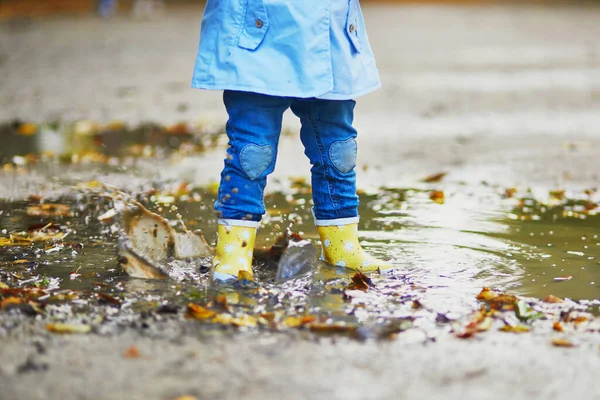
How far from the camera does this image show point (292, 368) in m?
2.23

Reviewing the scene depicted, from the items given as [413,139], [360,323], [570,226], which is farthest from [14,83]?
[360,323]

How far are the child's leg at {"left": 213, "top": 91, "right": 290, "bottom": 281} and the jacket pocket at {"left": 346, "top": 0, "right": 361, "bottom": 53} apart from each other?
0.33m

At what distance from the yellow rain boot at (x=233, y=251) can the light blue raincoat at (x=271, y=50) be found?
479 mm

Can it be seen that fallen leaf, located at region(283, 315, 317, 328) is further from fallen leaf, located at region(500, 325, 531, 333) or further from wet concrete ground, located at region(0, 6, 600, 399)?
fallen leaf, located at region(500, 325, 531, 333)

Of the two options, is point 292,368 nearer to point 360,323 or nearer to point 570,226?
point 360,323

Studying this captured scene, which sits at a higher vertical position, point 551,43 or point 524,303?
point 551,43

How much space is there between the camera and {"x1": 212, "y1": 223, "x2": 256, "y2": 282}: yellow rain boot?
3.01m

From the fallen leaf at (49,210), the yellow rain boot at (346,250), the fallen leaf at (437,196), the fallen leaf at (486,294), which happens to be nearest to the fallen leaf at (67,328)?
the yellow rain boot at (346,250)

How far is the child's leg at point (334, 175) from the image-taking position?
3178mm

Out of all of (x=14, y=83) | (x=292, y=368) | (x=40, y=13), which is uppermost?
(x=40, y=13)

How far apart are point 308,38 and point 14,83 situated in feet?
23.0

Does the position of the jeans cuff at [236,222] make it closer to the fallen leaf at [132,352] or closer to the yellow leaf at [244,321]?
the yellow leaf at [244,321]

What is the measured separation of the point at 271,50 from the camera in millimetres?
2994

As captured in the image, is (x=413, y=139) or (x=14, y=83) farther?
(x=14, y=83)
